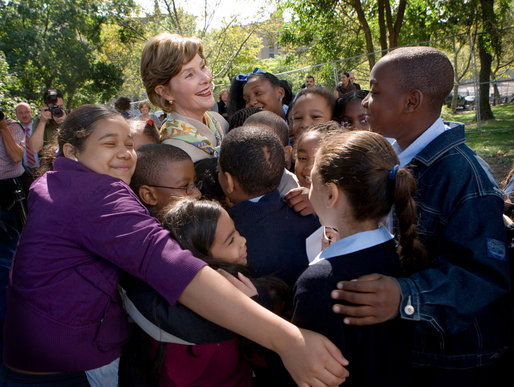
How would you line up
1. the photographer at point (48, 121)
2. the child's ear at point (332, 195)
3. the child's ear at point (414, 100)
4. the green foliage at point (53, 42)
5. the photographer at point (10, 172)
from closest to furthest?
the child's ear at point (332, 195) < the child's ear at point (414, 100) < the photographer at point (10, 172) < the photographer at point (48, 121) < the green foliage at point (53, 42)

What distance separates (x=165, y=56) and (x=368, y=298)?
1781 mm

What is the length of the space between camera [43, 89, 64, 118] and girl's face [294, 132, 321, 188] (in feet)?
13.6

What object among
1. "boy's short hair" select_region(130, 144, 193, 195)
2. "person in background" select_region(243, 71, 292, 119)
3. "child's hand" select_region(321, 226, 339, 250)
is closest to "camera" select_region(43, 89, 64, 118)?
"person in background" select_region(243, 71, 292, 119)

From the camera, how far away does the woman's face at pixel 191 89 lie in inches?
92.2

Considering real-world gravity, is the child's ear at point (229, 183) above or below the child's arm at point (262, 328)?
above

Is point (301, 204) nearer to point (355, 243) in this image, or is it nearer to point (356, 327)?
point (355, 243)

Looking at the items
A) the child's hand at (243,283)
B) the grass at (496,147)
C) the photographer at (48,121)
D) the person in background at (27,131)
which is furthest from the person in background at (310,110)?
the grass at (496,147)

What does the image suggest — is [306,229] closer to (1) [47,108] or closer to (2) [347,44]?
(1) [47,108]

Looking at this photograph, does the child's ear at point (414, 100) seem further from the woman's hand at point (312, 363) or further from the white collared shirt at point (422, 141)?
the woman's hand at point (312, 363)

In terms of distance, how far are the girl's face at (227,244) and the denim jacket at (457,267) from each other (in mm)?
620

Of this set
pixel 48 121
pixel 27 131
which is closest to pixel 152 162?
pixel 48 121

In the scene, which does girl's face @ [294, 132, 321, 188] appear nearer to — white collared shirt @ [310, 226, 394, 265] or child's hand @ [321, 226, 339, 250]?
child's hand @ [321, 226, 339, 250]

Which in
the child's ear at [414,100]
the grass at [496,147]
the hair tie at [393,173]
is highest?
the child's ear at [414,100]

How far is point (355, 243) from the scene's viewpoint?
1.38 meters
